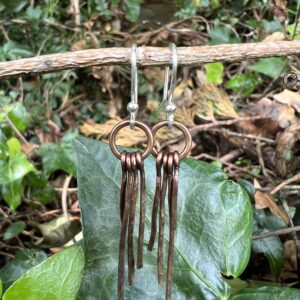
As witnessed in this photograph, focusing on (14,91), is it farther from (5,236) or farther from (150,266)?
(150,266)

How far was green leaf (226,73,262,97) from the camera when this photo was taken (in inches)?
55.4

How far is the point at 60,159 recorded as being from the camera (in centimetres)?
123

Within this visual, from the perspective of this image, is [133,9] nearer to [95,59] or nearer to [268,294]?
[95,59]

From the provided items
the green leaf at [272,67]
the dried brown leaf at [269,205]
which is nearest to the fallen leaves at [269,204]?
the dried brown leaf at [269,205]

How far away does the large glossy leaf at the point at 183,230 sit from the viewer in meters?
0.80

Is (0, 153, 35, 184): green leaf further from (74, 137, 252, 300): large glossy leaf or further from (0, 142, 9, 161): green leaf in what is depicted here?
(74, 137, 252, 300): large glossy leaf

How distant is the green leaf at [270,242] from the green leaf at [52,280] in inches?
16.5

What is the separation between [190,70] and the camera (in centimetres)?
153

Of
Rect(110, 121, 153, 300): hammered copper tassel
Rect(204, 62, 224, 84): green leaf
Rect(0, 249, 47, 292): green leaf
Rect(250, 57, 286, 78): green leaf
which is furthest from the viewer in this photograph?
Rect(204, 62, 224, 84): green leaf

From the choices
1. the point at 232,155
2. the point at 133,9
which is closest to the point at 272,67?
the point at 232,155

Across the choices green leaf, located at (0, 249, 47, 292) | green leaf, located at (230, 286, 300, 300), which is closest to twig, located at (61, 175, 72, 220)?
green leaf, located at (0, 249, 47, 292)

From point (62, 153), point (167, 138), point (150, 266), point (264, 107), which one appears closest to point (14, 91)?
point (62, 153)

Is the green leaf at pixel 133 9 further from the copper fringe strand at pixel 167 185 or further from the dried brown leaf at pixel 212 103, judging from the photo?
the copper fringe strand at pixel 167 185

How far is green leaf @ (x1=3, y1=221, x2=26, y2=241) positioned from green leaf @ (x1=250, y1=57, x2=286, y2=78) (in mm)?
676
